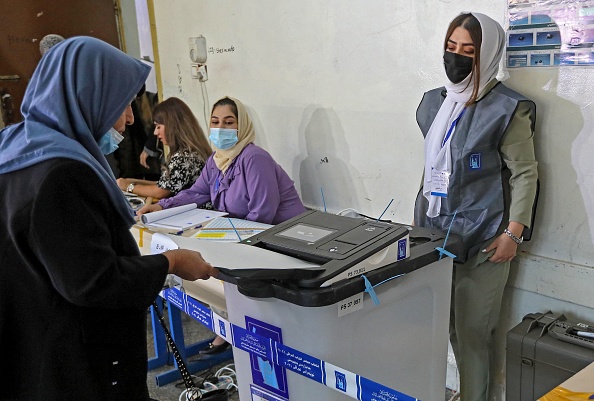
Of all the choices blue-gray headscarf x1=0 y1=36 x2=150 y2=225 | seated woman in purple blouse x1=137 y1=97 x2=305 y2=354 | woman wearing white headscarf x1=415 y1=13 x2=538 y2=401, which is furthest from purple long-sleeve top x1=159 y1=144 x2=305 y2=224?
blue-gray headscarf x1=0 y1=36 x2=150 y2=225

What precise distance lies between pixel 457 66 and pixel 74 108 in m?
1.14

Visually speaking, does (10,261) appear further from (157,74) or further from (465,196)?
(157,74)

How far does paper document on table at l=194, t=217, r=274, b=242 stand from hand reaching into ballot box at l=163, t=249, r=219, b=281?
21.8 inches

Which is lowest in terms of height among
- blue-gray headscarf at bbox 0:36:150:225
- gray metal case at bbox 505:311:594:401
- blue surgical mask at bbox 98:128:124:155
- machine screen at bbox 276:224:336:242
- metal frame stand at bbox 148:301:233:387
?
metal frame stand at bbox 148:301:233:387

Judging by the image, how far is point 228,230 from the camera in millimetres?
2010

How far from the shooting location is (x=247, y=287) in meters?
1.37

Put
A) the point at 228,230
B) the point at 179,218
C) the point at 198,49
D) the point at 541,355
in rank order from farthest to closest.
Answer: the point at 198,49 < the point at 179,218 < the point at 228,230 < the point at 541,355

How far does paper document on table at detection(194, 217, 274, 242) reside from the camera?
6.26ft

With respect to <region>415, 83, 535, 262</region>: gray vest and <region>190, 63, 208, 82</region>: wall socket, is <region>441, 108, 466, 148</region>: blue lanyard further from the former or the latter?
<region>190, 63, 208, 82</region>: wall socket

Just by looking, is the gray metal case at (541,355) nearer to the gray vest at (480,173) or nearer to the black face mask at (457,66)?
the gray vest at (480,173)

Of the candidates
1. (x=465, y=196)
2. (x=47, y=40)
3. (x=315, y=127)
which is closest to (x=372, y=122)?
(x=315, y=127)

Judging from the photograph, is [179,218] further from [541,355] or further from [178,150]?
[541,355]

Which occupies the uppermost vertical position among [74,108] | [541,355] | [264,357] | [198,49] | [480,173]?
[198,49]

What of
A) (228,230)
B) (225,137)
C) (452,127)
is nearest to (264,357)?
(228,230)
